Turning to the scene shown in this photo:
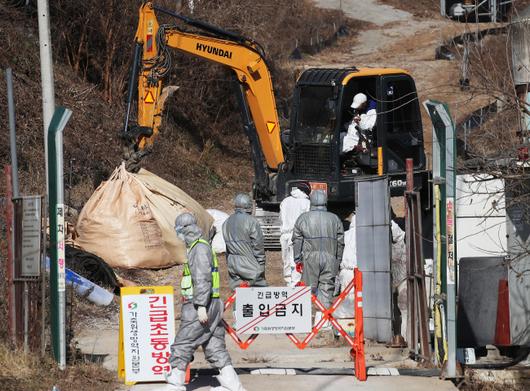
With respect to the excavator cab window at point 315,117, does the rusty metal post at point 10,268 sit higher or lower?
lower

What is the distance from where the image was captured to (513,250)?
11656 mm

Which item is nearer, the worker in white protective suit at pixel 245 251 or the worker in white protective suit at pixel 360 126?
the worker in white protective suit at pixel 245 251

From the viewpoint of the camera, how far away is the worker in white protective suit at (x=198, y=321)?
9.86 metres

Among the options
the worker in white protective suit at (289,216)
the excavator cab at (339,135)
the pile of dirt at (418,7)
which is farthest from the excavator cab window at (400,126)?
the pile of dirt at (418,7)

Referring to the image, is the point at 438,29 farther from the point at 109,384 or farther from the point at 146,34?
the point at 109,384

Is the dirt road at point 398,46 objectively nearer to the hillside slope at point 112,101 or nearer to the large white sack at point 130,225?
the hillside slope at point 112,101

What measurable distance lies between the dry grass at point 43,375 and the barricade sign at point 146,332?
31 cm

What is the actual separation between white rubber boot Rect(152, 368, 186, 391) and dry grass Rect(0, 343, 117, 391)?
0.71 meters

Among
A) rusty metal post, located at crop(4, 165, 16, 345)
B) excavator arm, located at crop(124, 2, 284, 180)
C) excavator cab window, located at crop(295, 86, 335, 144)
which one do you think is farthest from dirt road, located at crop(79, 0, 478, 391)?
excavator arm, located at crop(124, 2, 284, 180)

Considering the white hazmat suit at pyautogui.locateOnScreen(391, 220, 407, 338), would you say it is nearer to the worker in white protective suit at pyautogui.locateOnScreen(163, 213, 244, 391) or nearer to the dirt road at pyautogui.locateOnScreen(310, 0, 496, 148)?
the worker in white protective suit at pyautogui.locateOnScreen(163, 213, 244, 391)

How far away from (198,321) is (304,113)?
9.87 meters

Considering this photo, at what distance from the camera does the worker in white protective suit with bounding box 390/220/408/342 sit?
13.1 metres

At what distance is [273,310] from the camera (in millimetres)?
10992

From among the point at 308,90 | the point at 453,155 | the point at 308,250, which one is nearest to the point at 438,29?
the point at 308,90
